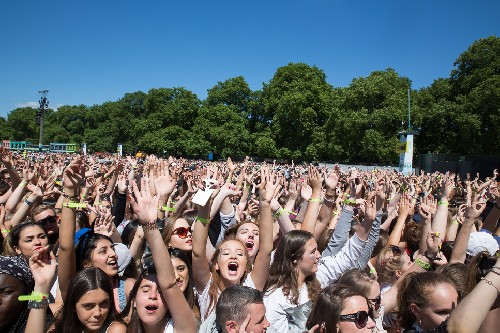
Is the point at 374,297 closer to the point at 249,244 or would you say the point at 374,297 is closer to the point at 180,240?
the point at 249,244

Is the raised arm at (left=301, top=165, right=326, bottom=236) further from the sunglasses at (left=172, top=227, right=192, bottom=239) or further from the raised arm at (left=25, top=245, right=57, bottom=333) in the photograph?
the raised arm at (left=25, top=245, right=57, bottom=333)

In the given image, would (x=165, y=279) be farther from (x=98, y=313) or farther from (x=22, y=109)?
(x=22, y=109)

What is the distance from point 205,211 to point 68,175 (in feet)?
5.28

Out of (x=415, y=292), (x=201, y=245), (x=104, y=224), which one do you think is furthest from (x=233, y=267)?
(x=104, y=224)

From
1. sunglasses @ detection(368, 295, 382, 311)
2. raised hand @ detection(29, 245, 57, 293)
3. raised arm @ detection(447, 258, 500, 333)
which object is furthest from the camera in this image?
sunglasses @ detection(368, 295, 382, 311)

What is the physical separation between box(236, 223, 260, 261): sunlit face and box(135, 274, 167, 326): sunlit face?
54.8 inches

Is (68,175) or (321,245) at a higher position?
(68,175)

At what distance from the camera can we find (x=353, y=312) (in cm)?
262

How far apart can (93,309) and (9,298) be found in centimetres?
57

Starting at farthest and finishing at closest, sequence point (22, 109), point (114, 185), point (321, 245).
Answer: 1. point (22, 109)
2. point (114, 185)
3. point (321, 245)

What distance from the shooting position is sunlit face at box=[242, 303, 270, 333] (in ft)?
8.54

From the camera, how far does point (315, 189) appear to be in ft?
17.1

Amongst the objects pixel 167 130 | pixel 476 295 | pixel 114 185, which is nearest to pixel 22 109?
pixel 167 130

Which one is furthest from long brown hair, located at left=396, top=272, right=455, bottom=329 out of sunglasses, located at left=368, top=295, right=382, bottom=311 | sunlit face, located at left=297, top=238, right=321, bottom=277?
sunlit face, located at left=297, top=238, right=321, bottom=277
